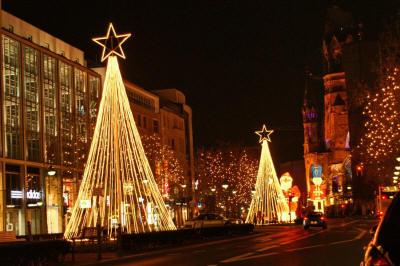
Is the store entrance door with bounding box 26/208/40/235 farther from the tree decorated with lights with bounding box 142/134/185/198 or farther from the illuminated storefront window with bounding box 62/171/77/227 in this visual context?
the tree decorated with lights with bounding box 142/134/185/198

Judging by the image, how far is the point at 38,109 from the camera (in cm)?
6009

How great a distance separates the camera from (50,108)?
6231cm

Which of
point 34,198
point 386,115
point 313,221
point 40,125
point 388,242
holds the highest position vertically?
point 40,125

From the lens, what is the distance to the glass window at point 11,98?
180 ft

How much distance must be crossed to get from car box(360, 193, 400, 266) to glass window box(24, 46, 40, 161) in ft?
176

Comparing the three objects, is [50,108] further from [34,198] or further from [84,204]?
[84,204]

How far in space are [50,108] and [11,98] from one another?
6.75 meters

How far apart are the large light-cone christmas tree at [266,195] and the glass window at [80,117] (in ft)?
55.3

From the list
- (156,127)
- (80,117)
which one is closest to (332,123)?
(156,127)

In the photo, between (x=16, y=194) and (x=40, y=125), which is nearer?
(x=16, y=194)

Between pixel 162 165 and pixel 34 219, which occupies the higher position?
pixel 162 165

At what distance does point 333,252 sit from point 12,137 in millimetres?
36412

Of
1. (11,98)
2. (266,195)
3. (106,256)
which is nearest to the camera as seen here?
(106,256)

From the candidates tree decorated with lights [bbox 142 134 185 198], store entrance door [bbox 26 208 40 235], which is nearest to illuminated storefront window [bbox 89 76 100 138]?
tree decorated with lights [bbox 142 134 185 198]
